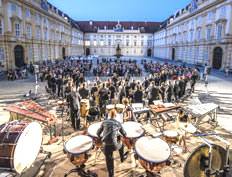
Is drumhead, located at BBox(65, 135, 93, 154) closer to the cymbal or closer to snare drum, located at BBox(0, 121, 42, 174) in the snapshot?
snare drum, located at BBox(0, 121, 42, 174)

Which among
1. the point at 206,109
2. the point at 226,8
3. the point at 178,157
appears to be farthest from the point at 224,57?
the point at 178,157

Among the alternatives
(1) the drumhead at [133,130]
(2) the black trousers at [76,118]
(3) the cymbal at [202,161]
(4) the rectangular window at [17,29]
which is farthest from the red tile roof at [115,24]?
(3) the cymbal at [202,161]

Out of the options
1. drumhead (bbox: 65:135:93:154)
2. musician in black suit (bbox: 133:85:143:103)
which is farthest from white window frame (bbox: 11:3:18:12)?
drumhead (bbox: 65:135:93:154)

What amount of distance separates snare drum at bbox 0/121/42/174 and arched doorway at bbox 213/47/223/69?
3098 cm

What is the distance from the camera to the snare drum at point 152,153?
402 cm

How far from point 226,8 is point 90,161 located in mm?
30573

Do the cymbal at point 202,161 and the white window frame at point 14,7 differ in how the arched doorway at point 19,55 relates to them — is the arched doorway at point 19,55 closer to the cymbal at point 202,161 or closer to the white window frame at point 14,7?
the white window frame at point 14,7

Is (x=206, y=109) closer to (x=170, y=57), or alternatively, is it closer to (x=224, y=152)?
(x=224, y=152)

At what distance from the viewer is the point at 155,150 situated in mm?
4402

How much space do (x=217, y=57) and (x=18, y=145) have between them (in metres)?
32.3

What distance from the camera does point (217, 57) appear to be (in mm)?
28875

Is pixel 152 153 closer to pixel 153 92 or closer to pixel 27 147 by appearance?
pixel 27 147

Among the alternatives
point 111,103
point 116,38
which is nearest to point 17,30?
point 111,103

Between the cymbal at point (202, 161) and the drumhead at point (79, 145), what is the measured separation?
2.52m
